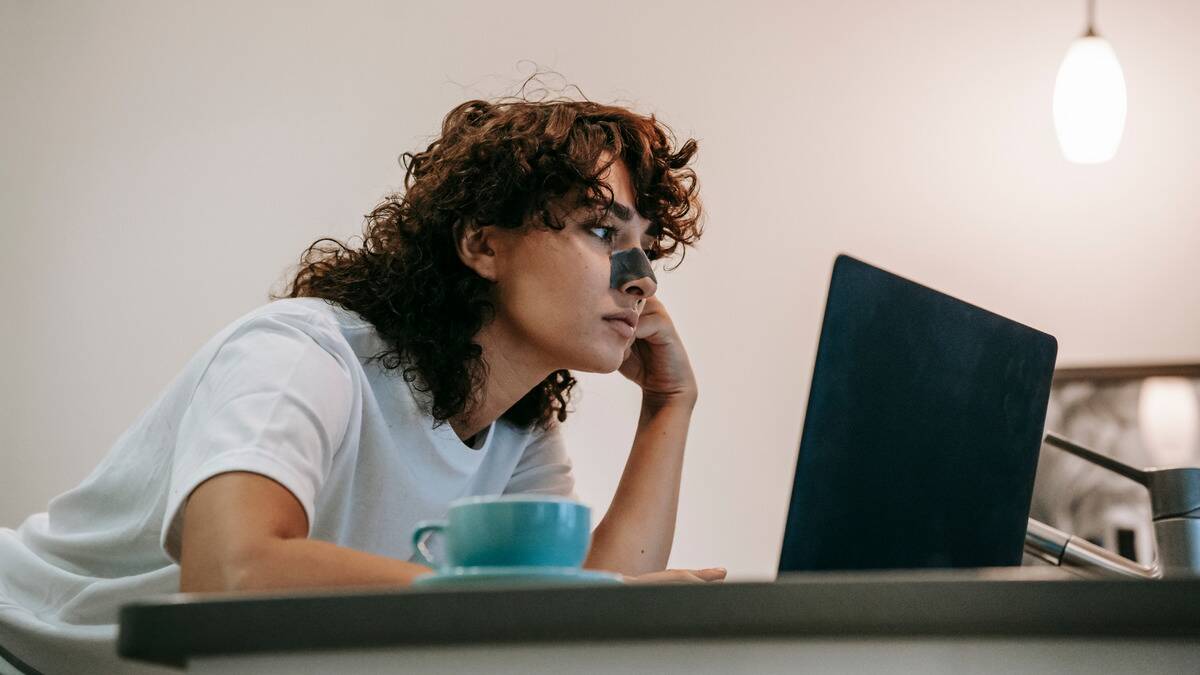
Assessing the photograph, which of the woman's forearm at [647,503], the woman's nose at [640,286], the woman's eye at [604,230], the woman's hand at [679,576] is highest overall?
the woman's eye at [604,230]

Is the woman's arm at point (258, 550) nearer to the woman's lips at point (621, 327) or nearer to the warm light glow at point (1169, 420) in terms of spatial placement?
the woman's lips at point (621, 327)

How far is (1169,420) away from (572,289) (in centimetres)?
129

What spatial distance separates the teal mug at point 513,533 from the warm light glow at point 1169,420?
1752mm

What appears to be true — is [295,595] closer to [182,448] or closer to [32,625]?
[182,448]

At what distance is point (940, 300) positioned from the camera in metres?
0.98

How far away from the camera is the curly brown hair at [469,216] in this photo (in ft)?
4.29

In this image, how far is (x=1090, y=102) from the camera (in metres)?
2.01

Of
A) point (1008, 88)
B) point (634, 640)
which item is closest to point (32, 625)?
point (634, 640)

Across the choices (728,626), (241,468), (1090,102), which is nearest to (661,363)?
(241,468)

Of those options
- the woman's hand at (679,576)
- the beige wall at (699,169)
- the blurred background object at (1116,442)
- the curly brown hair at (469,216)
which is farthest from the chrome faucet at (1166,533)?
the beige wall at (699,169)

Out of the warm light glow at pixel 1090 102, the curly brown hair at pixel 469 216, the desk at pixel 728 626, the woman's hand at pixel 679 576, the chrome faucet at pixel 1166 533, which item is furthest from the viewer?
the warm light glow at pixel 1090 102

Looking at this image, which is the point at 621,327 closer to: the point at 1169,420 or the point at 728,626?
the point at 728,626

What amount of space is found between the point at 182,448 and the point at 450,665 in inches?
22.0

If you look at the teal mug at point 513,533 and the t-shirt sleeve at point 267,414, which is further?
the t-shirt sleeve at point 267,414
